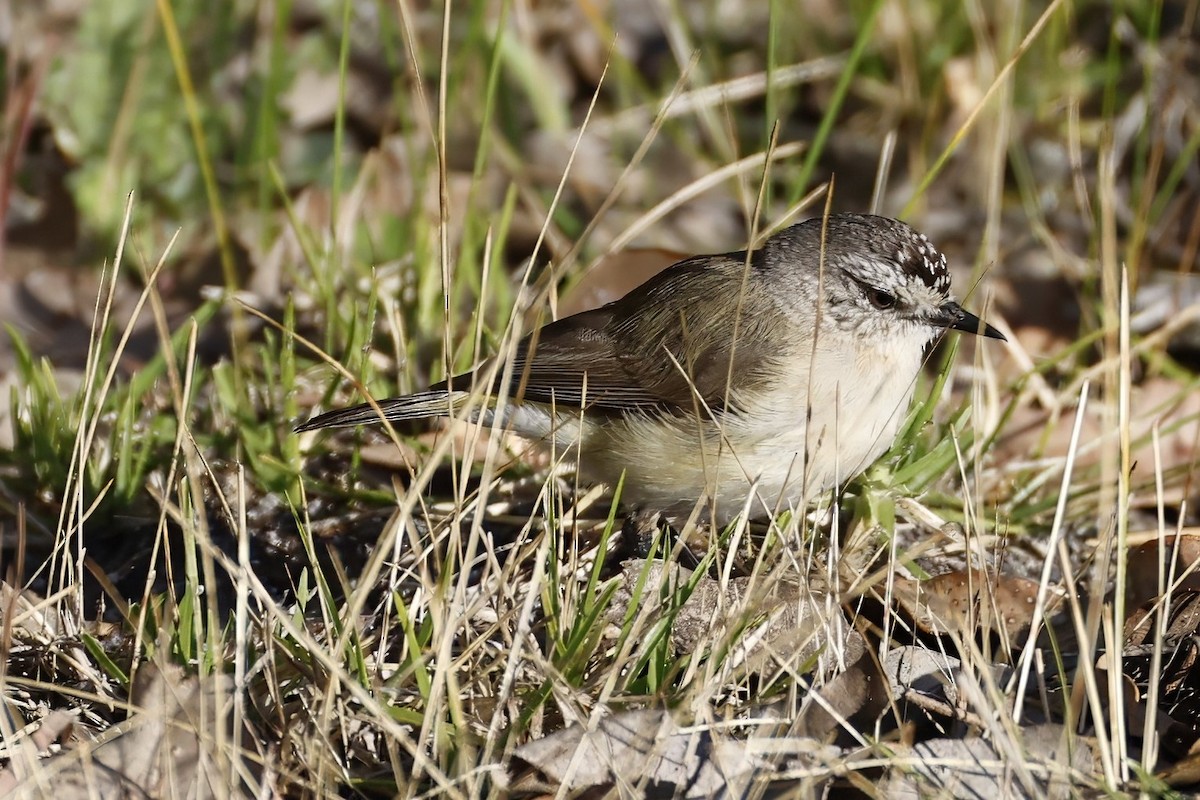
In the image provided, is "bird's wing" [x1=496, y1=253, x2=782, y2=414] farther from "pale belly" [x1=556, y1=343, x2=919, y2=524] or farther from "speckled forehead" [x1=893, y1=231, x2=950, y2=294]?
"speckled forehead" [x1=893, y1=231, x2=950, y2=294]

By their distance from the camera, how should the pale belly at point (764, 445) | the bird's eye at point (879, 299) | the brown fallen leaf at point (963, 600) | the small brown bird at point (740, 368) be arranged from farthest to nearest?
the bird's eye at point (879, 299), the small brown bird at point (740, 368), the pale belly at point (764, 445), the brown fallen leaf at point (963, 600)

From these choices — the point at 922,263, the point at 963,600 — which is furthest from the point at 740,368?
the point at 963,600

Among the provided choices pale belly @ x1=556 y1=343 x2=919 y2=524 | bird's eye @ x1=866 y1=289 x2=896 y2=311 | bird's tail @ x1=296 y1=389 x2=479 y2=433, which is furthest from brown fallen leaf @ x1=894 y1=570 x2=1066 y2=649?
bird's tail @ x1=296 y1=389 x2=479 y2=433

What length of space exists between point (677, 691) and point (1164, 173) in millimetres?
3969

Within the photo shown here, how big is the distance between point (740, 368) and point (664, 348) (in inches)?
9.4

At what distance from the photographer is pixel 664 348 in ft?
13.3

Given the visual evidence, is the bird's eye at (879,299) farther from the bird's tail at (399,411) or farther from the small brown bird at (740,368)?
the bird's tail at (399,411)

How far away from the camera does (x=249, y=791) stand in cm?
287

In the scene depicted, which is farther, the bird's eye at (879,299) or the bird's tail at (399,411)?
the bird's eye at (879,299)

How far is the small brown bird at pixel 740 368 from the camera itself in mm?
3922

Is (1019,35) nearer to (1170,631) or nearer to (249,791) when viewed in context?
(1170,631)

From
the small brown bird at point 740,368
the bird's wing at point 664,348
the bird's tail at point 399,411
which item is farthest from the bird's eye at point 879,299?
the bird's tail at point 399,411

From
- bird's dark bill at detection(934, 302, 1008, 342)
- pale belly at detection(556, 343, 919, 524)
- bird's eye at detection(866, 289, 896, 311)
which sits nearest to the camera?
pale belly at detection(556, 343, 919, 524)

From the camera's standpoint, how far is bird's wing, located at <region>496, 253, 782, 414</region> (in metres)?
4.11
